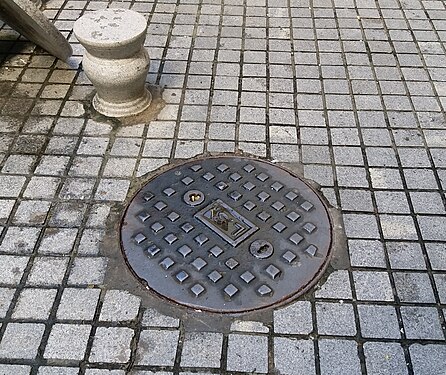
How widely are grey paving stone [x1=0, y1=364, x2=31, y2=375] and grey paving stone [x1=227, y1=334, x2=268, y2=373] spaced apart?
963 mm

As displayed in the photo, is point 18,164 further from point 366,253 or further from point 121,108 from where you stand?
point 366,253

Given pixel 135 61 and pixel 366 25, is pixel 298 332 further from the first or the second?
pixel 366 25

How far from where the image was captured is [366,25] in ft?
17.7

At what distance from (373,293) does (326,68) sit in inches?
89.9

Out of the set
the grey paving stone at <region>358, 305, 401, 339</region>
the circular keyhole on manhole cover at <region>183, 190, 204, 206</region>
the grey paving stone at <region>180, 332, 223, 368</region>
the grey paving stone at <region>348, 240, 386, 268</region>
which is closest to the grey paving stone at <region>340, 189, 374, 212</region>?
the grey paving stone at <region>348, 240, 386, 268</region>

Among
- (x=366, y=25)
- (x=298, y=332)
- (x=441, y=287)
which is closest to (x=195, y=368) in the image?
(x=298, y=332)

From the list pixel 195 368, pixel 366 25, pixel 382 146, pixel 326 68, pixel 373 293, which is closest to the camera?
pixel 195 368

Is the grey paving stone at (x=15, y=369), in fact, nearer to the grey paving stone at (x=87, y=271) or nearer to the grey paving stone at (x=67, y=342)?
the grey paving stone at (x=67, y=342)

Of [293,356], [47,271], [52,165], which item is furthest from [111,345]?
[52,165]

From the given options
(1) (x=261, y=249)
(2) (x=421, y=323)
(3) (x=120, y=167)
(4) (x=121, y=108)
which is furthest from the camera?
(4) (x=121, y=108)

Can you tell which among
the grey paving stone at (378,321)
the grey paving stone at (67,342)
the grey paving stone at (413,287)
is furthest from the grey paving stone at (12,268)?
the grey paving stone at (413,287)

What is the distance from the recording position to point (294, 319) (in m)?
3.01

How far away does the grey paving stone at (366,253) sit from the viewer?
129 inches

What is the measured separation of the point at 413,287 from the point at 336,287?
42cm
